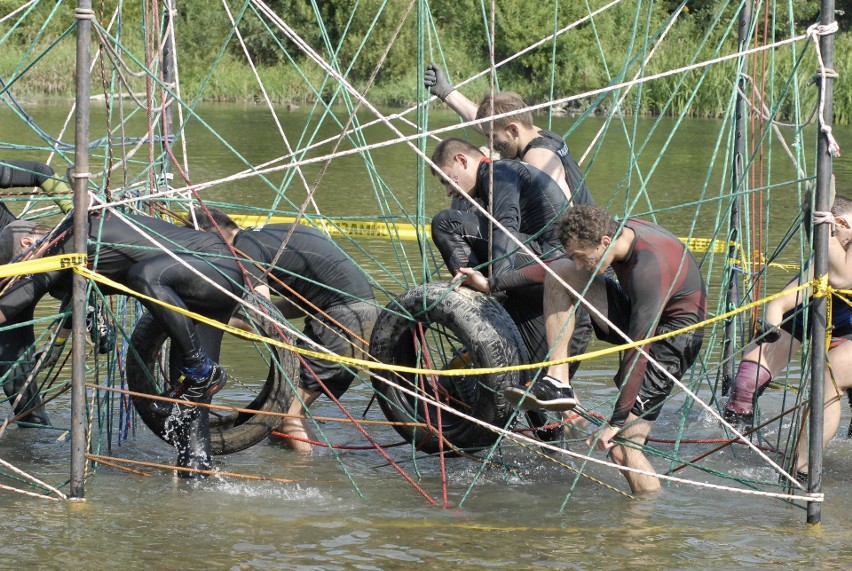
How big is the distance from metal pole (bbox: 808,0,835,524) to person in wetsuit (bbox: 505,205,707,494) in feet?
2.09

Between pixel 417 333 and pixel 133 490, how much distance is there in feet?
4.70

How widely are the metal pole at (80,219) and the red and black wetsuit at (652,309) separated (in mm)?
2180

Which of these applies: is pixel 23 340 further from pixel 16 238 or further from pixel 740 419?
pixel 740 419

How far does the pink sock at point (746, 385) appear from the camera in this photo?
6102 millimetres

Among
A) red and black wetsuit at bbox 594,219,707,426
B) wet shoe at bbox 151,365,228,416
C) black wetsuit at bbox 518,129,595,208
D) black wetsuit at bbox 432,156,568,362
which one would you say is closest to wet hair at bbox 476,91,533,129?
black wetsuit at bbox 518,129,595,208

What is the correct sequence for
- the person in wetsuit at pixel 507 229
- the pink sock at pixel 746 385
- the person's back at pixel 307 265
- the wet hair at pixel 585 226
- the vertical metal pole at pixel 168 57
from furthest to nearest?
the vertical metal pole at pixel 168 57 → the pink sock at pixel 746 385 → the person's back at pixel 307 265 → the person in wetsuit at pixel 507 229 → the wet hair at pixel 585 226

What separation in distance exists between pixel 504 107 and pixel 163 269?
1.85 m

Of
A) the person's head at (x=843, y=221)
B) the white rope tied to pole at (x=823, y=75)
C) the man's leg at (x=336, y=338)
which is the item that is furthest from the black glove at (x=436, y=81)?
the white rope tied to pole at (x=823, y=75)

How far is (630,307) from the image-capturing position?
5512 mm

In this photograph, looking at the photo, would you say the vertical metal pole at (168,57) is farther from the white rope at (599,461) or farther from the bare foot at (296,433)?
the white rope at (599,461)

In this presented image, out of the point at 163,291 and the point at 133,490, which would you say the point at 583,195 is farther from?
the point at 133,490

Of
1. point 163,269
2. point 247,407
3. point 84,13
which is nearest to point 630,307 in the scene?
point 247,407

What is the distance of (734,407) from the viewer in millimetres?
6227

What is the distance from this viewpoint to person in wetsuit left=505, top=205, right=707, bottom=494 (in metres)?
5.17
